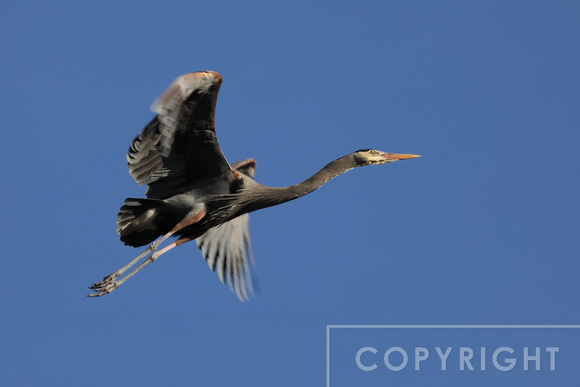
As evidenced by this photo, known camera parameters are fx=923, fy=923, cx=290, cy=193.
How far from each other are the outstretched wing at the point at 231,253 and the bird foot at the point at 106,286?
2.89 metres

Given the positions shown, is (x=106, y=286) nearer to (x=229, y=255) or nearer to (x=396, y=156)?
(x=229, y=255)

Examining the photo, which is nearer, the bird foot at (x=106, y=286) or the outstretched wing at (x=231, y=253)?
the bird foot at (x=106, y=286)

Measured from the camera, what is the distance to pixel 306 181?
1377cm

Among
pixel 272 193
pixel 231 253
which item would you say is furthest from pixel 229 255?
pixel 272 193

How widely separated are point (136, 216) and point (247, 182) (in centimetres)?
172

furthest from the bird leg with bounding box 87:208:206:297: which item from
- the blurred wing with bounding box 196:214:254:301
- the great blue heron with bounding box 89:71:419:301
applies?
the blurred wing with bounding box 196:214:254:301

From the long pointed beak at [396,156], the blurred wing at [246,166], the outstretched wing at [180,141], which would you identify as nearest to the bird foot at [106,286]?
the outstretched wing at [180,141]

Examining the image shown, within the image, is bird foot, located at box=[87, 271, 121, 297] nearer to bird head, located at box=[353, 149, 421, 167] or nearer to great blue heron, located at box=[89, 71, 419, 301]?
great blue heron, located at box=[89, 71, 419, 301]

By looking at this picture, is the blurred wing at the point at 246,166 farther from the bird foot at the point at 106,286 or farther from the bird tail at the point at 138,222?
the bird foot at the point at 106,286

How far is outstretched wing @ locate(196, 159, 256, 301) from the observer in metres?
15.4

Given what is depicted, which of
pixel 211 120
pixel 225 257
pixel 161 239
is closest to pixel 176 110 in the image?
pixel 211 120

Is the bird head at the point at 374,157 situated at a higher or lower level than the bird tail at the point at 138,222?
higher

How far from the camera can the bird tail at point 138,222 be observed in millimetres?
12913

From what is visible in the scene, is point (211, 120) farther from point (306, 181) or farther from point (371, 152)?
point (371, 152)
